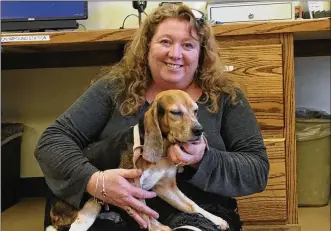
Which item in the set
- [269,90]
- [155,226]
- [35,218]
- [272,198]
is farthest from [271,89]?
[35,218]

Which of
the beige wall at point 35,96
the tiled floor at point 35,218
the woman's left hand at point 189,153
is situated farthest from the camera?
the beige wall at point 35,96

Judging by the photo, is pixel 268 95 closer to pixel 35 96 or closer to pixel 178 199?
pixel 178 199

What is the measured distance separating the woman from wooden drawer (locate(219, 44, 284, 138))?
428 millimetres

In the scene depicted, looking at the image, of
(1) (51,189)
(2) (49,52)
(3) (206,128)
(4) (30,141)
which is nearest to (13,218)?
(4) (30,141)

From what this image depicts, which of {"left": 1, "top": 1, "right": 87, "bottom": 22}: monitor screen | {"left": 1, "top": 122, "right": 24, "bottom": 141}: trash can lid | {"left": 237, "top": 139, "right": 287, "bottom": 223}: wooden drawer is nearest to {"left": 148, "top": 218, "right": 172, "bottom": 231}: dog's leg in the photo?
{"left": 237, "top": 139, "right": 287, "bottom": 223}: wooden drawer

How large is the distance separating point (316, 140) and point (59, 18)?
143cm

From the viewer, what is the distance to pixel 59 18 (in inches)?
92.4

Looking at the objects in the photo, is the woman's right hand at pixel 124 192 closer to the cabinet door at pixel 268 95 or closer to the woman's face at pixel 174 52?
the woman's face at pixel 174 52

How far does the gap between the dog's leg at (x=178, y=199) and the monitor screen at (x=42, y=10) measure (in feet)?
4.36

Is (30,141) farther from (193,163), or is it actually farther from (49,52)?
(193,163)

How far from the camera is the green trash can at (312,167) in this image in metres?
2.36

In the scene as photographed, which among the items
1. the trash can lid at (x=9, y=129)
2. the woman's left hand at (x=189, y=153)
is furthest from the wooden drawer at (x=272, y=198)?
the trash can lid at (x=9, y=129)

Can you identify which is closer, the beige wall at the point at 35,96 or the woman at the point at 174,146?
the woman at the point at 174,146

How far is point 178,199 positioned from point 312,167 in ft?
4.20
